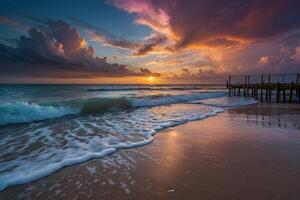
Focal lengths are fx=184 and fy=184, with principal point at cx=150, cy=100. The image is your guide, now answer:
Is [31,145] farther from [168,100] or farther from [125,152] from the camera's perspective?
[168,100]

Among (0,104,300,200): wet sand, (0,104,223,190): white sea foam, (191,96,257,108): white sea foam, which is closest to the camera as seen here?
(0,104,300,200): wet sand

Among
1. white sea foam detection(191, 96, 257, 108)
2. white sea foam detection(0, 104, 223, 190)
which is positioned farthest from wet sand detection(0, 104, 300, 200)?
white sea foam detection(191, 96, 257, 108)

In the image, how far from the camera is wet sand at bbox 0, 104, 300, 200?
9.61 feet

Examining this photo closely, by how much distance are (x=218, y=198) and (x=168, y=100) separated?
61.1ft

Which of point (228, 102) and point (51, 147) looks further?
point (228, 102)

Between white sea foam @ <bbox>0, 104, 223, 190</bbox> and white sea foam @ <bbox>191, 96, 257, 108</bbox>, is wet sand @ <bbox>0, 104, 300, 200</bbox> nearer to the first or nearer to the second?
white sea foam @ <bbox>0, 104, 223, 190</bbox>

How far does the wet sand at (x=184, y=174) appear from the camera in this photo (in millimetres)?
2930

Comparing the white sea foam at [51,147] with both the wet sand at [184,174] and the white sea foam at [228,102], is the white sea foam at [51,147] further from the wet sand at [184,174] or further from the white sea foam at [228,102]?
the white sea foam at [228,102]

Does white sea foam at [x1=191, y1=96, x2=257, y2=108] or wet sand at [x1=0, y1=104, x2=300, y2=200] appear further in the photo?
white sea foam at [x1=191, y1=96, x2=257, y2=108]

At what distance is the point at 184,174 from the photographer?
11.8 ft

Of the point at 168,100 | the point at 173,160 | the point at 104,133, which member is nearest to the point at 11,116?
the point at 104,133

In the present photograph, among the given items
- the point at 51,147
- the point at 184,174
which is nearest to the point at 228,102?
the point at 184,174

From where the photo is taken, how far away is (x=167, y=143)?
18.6 ft

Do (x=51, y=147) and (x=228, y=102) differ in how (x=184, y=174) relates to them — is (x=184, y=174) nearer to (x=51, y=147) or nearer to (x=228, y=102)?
(x=51, y=147)
